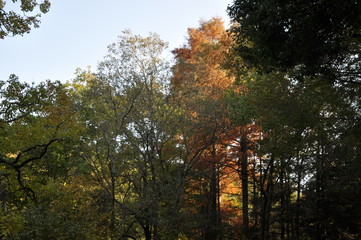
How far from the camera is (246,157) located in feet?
50.5

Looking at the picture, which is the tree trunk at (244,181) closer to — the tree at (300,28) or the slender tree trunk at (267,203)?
the slender tree trunk at (267,203)

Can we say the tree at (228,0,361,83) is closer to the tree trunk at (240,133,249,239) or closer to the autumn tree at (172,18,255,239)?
the autumn tree at (172,18,255,239)

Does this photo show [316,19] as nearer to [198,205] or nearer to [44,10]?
[44,10]

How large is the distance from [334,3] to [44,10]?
249 inches

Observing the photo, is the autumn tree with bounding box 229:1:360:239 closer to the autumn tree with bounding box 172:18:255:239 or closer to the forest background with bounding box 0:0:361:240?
the forest background with bounding box 0:0:361:240

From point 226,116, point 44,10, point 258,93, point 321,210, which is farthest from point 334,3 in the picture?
point 321,210

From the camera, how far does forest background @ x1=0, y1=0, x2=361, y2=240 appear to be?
9211 mm

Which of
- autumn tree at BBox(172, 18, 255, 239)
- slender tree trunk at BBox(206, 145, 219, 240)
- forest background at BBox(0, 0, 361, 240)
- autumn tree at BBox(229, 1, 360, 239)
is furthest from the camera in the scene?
slender tree trunk at BBox(206, 145, 219, 240)

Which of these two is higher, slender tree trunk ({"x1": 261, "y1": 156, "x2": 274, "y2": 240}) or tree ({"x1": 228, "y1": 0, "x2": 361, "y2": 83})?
tree ({"x1": 228, "y1": 0, "x2": 361, "y2": 83})

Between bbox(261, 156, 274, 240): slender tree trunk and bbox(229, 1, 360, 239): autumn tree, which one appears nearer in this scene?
bbox(229, 1, 360, 239): autumn tree

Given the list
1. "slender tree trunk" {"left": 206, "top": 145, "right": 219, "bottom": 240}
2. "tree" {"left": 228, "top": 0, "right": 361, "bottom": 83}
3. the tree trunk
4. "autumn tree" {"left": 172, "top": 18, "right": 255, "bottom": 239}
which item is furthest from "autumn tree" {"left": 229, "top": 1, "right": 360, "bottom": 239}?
"slender tree trunk" {"left": 206, "top": 145, "right": 219, "bottom": 240}

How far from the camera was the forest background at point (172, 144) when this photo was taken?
9.21 metres

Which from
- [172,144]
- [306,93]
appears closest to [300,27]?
[306,93]

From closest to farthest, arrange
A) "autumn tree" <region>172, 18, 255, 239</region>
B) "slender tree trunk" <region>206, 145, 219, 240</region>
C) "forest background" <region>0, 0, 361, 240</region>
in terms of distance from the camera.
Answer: "forest background" <region>0, 0, 361, 240</region> → "autumn tree" <region>172, 18, 255, 239</region> → "slender tree trunk" <region>206, 145, 219, 240</region>
